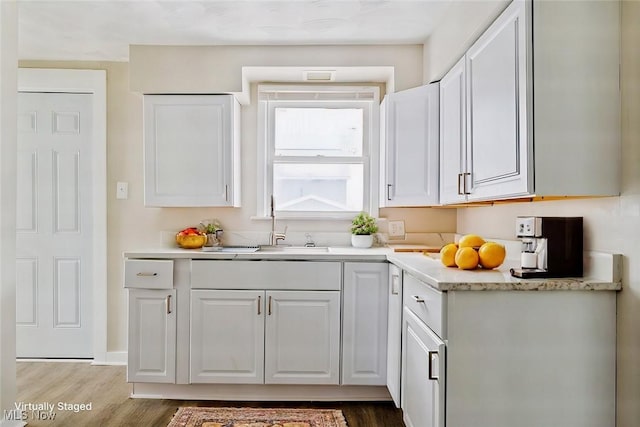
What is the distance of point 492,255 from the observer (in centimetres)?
189

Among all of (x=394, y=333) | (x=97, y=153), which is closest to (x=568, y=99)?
(x=394, y=333)

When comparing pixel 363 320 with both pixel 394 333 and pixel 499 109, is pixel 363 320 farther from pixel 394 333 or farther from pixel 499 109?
pixel 499 109

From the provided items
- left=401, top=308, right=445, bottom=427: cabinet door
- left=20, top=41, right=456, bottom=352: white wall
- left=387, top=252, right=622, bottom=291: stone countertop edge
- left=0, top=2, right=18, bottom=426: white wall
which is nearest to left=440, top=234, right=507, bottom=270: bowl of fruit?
left=387, top=252, right=622, bottom=291: stone countertop edge

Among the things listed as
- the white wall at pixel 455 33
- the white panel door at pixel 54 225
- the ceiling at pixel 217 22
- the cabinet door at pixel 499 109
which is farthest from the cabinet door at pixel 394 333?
the white panel door at pixel 54 225

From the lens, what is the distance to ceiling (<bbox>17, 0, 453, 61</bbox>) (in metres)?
2.53

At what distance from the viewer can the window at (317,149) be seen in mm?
3338

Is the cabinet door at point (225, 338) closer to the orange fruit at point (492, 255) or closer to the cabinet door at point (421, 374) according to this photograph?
the cabinet door at point (421, 374)

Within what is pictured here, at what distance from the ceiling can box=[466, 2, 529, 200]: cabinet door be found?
2.43 ft

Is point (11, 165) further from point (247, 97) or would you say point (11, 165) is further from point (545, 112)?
point (545, 112)

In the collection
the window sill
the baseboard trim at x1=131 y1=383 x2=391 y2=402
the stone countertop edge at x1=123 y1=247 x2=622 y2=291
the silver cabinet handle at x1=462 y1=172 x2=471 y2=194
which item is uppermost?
the silver cabinet handle at x1=462 y1=172 x2=471 y2=194

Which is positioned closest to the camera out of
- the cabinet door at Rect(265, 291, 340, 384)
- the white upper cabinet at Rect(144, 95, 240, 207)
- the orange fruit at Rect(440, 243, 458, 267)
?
the orange fruit at Rect(440, 243, 458, 267)

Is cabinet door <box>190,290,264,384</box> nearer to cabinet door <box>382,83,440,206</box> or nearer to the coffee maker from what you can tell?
cabinet door <box>382,83,440,206</box>

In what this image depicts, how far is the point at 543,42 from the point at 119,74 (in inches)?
114

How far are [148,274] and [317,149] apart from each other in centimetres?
146
